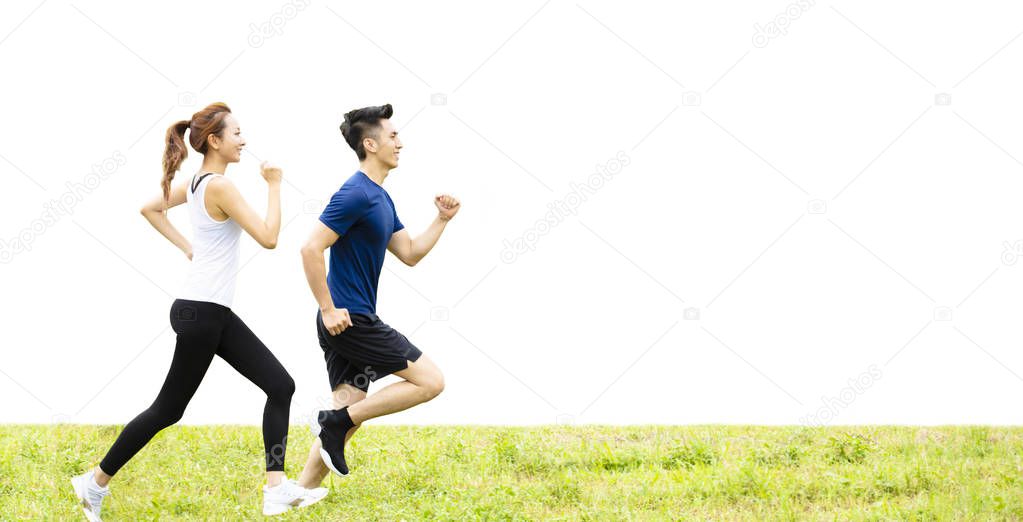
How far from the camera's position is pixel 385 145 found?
678cm

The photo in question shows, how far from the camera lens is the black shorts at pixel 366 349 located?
21.9 feet

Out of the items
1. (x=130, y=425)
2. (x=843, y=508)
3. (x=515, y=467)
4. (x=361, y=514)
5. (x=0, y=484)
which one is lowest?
(x=0, y=484)

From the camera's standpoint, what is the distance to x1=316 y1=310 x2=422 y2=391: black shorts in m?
6.66

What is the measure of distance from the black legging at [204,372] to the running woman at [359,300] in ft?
0.98

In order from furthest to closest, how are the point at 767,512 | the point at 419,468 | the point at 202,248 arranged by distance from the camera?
the point at 419,468 < the point at 767,512 < the point at 202,248

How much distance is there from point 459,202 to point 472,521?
6.85 ft

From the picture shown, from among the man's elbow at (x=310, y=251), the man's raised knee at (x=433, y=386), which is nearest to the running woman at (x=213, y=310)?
the man's elbow at (x=310, y=251)

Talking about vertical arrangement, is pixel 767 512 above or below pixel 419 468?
above

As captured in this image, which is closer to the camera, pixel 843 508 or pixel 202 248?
pixel 202 248

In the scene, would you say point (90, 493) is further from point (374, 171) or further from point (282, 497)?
point (374, 171)

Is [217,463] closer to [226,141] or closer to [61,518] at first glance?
[61,518]

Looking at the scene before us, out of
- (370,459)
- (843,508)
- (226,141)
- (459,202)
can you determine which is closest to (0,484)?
(370,459)

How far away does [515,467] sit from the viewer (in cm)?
798

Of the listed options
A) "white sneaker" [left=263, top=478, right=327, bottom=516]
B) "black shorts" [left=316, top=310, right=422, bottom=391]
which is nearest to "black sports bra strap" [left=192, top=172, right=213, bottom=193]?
"black shorts" [left=316, top=310, right=422, bottom=391]
